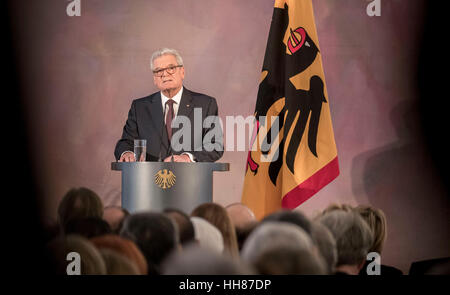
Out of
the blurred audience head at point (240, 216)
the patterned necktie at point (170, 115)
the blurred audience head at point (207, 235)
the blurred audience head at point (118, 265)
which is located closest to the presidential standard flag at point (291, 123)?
the patterned necktie at point (170, 115)

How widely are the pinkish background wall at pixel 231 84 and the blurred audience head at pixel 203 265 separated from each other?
178 inches

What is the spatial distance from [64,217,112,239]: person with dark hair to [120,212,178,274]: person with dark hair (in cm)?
14

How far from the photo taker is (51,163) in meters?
5.68

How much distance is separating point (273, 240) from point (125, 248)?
1.45 ft

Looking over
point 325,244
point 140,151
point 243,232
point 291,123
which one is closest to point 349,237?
point 325,244

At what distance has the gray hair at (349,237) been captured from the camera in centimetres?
201

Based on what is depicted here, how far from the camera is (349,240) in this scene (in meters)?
2.03

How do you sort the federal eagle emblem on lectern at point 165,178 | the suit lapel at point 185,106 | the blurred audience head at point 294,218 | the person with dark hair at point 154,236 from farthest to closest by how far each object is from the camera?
the suit lapel at point 185,106, the federal eagle emblem on lectern at point 165,178, the blurred audience head at point 294,218, the person with dark hair at point 154,236

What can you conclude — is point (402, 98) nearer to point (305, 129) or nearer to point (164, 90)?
point (305, 129)

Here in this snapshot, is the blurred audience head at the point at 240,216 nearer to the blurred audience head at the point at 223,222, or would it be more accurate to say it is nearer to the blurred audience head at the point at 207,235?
the blurred audience head at the point at 223,222

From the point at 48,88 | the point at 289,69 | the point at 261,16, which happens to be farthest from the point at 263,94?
the point at 48,88

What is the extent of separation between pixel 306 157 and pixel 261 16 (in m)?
2.27

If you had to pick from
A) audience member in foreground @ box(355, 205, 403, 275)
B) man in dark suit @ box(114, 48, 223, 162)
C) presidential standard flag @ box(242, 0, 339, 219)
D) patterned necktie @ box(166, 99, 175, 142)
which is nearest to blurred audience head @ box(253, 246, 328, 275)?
audience member in foreground @ box(355, 205, 403, 275)

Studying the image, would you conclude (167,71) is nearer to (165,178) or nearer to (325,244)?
(165,178)
